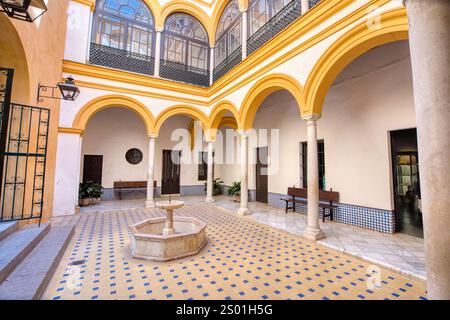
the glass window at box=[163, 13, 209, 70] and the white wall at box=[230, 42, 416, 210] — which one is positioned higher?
the glass window at box=[163, 13, 209, 70]

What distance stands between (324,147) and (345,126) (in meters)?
0.93

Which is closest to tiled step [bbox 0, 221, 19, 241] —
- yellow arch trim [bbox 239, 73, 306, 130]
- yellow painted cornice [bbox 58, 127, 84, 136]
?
yellow painted cornice [bbox 58, 127, 84, 136]

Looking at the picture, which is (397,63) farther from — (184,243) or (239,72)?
(184,243)

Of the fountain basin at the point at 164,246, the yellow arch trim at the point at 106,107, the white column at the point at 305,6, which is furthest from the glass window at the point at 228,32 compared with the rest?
the fountain basin at the point at 164,246

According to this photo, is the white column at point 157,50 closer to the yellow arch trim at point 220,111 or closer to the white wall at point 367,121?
the yellow arch trim at point 220,111

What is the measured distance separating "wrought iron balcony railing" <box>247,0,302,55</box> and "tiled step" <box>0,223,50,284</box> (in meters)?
7.47

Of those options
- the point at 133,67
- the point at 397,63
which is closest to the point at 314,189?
the point at 397,63

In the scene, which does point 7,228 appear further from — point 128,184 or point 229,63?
point 229,63

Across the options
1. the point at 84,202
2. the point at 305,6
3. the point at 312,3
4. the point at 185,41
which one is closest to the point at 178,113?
the point at 185,41

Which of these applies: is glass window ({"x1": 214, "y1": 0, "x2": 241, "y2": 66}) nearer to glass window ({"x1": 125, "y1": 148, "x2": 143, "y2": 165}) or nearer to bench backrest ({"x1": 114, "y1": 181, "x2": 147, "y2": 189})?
glass window ({"x1": 125, "y1": 148, "x2": 143, "y2": 165})

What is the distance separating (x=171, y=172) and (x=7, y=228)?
8535 millimetres

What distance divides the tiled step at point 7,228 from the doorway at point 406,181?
8.38 m

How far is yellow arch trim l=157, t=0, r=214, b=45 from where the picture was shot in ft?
30.7

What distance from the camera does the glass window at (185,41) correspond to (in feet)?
31.9
